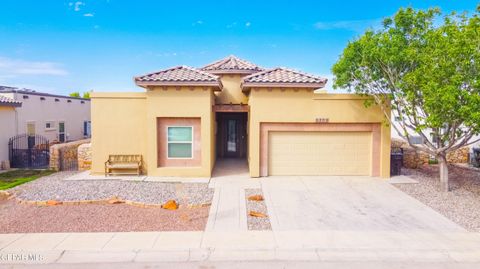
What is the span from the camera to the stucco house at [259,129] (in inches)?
511

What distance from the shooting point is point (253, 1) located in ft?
67.2

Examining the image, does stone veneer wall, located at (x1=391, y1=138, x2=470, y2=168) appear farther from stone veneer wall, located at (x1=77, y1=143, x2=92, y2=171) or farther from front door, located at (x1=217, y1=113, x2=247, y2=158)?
stone veneer wall, located at (x1=77, y1=143, x2=92, y2=171)

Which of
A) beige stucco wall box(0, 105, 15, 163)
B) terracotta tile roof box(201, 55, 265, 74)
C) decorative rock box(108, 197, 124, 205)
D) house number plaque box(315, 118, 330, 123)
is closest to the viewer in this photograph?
decorative rock box(108, 197, 124, 205)

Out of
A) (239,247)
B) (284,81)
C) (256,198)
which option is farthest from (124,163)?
(239,247)

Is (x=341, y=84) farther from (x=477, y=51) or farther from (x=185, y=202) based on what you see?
(x=185, y=202)

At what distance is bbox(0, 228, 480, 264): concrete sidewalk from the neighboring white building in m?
12.7

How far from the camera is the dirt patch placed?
750 cm

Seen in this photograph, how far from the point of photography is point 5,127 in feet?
53.6

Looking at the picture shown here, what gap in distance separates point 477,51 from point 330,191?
666 cm

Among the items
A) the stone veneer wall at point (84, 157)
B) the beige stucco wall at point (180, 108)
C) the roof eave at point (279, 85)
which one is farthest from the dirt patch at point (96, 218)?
the roof eave at point (279, 85)

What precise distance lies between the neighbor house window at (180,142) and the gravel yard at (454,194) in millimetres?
9175

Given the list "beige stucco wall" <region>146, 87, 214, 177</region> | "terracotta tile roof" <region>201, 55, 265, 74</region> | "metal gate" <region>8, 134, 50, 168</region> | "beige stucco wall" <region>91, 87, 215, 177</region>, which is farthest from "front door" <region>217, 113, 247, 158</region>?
"metal gate" <region>8, 134, 50, 168</region>

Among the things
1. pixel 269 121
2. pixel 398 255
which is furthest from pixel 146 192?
→ pixel 398 255

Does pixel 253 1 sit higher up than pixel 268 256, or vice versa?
pixel 253 1
